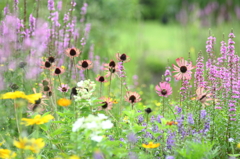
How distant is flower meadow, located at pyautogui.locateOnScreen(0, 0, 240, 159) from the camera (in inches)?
67.4

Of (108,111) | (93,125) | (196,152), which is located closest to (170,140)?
(196,152)

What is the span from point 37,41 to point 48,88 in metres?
1.03

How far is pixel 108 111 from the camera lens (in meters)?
2.22

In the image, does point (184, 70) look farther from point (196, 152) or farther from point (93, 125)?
point (93, 125)

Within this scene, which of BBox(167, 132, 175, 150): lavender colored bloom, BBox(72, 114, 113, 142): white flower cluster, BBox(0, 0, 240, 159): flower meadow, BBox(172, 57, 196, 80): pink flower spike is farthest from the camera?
BBox(172, 57, 196, 80): pink flower spike

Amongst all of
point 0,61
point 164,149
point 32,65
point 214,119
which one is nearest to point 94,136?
point 164,149

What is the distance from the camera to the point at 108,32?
26.9ft

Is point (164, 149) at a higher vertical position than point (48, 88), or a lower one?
lower

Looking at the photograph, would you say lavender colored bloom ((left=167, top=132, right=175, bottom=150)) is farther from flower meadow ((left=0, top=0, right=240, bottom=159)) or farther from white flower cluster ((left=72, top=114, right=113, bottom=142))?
white flower cluster ((left=72, top=114, right=113, bottom=142))

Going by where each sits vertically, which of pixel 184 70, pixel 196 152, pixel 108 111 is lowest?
pixel 196 152

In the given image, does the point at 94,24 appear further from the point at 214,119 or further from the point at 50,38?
the point at 214,119

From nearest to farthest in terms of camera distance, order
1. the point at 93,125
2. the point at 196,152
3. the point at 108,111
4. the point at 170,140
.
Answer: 1. the point at 93,125
2. the point at 196,152
3. the point at 170,140
4. the point at 108,111

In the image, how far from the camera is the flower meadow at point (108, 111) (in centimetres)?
171

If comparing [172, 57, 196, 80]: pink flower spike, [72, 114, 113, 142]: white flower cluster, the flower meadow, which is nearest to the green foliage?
the flower meadow
